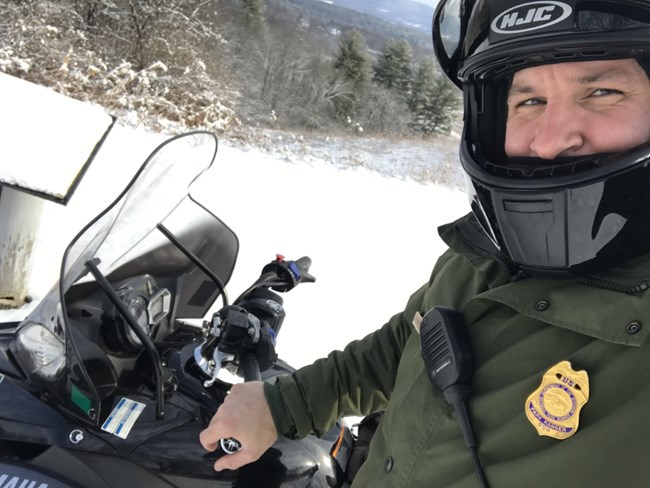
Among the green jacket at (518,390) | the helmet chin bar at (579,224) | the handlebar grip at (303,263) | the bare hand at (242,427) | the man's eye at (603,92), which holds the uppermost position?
the man's eye at (603,92)

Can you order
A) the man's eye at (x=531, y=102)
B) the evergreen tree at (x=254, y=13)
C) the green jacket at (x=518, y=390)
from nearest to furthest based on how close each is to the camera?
the green jacket at (x=518, y=390) < the man's eye at (x=531, y=102) < the evergreen tree at (x=254, y=13)

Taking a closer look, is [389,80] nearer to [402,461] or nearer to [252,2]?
[252,2]

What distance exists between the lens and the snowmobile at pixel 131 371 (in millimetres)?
1322

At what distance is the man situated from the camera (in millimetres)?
847

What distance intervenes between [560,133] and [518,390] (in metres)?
0.47

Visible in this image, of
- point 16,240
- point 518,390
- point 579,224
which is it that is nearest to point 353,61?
point 16,240

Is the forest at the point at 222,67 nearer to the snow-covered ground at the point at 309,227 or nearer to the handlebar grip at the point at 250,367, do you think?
the snow-covered ground at the point at 309,227

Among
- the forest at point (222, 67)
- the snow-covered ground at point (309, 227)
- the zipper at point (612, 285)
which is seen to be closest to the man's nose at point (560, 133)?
the zipper at point (612, 285)

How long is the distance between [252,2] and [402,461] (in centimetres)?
2605

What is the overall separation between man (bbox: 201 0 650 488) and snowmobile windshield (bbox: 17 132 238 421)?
36cm

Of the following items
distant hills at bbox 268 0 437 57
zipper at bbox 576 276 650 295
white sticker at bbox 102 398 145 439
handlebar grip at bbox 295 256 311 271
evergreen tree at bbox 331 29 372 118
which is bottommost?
white sticker at bbox 102 398 145 439

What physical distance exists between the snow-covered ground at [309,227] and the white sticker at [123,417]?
2.38 meters

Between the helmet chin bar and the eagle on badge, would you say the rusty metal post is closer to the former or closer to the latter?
the helmet chin bar

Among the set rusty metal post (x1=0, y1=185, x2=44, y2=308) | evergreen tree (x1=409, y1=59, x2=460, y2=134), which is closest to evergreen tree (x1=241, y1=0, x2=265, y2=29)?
evergreen tree (x1=409, y1=59, x2=460, y2=134)
